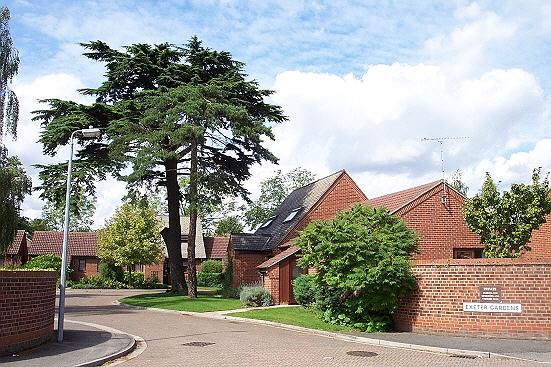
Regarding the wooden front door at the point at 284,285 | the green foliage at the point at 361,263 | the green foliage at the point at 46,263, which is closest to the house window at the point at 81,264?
the green foliage at the point at 46,263

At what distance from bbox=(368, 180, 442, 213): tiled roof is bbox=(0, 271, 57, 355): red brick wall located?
Answer: 16366mm

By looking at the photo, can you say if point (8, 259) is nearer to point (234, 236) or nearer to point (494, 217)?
point (234, 236)

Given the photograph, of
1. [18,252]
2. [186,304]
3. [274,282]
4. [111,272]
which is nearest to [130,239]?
[111,272]

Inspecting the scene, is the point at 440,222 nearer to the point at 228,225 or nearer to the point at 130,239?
the point at 130,239

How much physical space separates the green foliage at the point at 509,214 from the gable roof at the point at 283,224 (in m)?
14.6

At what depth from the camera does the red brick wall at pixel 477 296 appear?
17.1 m

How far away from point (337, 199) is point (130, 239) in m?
23.6

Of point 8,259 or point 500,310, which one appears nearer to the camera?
point 500,310

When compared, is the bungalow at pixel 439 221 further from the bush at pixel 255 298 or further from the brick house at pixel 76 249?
the brick house at pixel 76 249

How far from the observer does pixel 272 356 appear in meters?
13.6

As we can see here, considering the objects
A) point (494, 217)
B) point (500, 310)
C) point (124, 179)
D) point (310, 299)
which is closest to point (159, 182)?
point (124, 179)

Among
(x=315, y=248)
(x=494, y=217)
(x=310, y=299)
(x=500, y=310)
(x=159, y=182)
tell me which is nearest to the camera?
(x=500, y=310)

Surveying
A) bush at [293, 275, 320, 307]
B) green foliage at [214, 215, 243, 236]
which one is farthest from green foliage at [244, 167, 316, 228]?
bush at [293, 275, 320, 307]

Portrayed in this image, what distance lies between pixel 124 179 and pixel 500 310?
73.5ft
